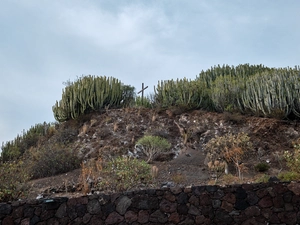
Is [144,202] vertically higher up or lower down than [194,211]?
higher up

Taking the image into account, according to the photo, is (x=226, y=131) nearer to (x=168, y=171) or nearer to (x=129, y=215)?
(x=168, y=171)

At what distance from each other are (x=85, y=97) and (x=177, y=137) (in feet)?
20.6

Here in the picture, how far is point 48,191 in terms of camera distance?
1325cm

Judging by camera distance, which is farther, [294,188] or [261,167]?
[261,167]

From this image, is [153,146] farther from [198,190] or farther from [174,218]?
[174,218]

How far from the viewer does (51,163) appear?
16.2 meters

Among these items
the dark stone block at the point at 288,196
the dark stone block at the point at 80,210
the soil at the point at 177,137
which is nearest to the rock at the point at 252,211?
the dark stone block at the point at 288,196

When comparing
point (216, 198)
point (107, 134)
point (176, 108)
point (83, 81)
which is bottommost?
point (216, 198)

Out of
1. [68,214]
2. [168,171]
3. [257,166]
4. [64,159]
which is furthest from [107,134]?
[68,214]

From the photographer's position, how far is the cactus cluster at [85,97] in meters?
21.9

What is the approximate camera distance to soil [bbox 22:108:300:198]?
1488cm

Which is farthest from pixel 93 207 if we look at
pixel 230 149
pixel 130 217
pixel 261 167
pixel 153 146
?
pixel 261 167

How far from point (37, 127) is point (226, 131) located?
12488 mm

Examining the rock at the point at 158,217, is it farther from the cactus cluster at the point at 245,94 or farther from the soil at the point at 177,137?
the cactus cluster at the point at 245,94
